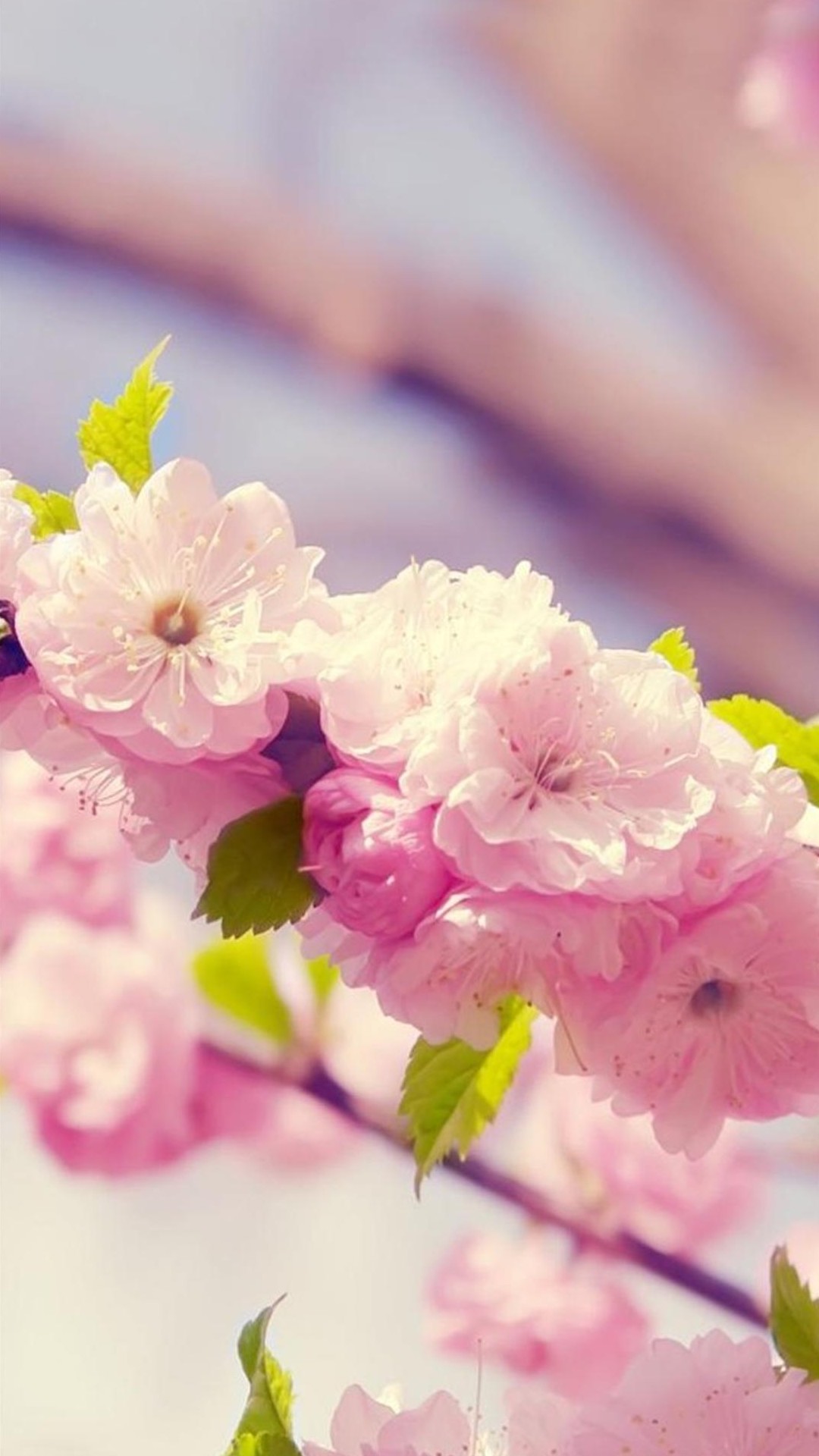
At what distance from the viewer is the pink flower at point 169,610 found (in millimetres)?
440

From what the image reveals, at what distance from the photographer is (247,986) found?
1502 millimetres

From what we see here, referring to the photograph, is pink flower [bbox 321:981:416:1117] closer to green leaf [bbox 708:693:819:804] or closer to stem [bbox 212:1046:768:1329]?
stem [bbox 212:1046:768:1329]

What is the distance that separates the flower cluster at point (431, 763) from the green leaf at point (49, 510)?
2 centimetres

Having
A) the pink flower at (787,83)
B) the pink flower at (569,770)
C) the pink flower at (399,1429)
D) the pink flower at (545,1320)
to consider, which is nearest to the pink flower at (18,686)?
the pink flower at (569,770)

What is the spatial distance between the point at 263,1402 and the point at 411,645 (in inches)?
9.0

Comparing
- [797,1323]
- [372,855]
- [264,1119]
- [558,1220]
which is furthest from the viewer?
[264,1119]

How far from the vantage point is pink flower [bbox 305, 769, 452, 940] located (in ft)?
1.39

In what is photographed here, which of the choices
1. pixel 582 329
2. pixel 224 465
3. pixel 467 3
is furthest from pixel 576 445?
pixel 467 3

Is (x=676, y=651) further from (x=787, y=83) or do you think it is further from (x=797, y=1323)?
(x=787, y=83)

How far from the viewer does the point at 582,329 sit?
2.31 metres

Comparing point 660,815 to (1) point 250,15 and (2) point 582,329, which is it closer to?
(2) point 582,329

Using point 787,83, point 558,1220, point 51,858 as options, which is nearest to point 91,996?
point 51,858

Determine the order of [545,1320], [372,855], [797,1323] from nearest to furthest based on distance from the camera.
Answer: [372,855] → [797,1323] → [545,1320]

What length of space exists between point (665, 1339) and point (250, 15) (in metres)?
2.13
